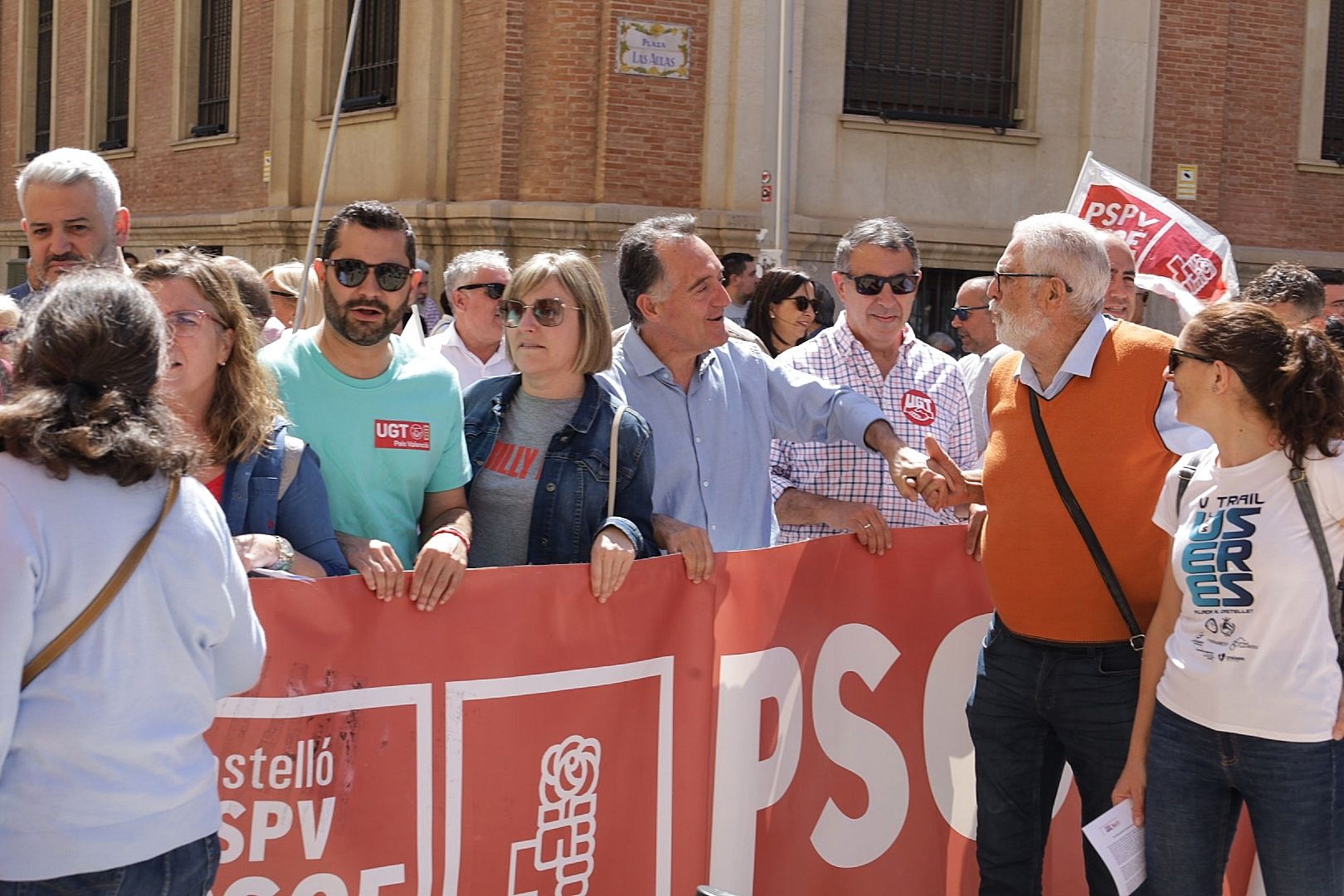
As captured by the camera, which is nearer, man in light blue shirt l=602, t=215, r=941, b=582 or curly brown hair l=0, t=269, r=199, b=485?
curly brown hair l=0, t=269, r=199, b=485

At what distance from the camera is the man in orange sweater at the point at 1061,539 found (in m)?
3.74

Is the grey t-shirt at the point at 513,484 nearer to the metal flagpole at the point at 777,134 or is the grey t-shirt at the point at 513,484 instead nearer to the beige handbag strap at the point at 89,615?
the beige handbag strap at the point at 89,615

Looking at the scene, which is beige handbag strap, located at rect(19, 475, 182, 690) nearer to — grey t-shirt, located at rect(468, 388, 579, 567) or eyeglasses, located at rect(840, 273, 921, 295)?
grey t-shirt, located at rect(468, 388, 579, 567)

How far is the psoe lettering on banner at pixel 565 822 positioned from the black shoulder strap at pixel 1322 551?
1.85m

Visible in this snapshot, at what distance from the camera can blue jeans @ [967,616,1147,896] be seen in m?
→ 3.74

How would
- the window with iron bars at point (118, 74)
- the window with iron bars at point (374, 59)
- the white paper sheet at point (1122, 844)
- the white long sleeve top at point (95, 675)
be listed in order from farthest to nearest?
the window with iron bars at point (118, 74), the window with iron bars at point (374, 59), the white paper sheet at point (1122, 844), the white long sleeve top at point (95, 675)

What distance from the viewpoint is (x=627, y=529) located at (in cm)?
385

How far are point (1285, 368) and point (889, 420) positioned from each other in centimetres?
156

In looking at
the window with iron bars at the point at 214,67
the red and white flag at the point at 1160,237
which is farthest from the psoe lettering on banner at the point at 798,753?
the window with iron bars at the point at 214,67

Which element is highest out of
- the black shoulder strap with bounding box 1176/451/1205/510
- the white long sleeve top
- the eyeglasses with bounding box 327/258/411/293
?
the eyeglasses with bounding box 327/258/411/293

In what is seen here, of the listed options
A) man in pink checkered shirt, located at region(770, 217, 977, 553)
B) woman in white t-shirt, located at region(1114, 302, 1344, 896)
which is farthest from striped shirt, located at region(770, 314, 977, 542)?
woman in white t-shirt, located at region(1114, 302, 1344, 896)

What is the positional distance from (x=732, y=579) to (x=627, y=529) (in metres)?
0.46

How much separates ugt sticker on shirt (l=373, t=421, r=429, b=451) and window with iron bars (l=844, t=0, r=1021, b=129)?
37.8ft

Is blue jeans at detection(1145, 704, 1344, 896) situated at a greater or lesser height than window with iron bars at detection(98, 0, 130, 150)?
lesser
